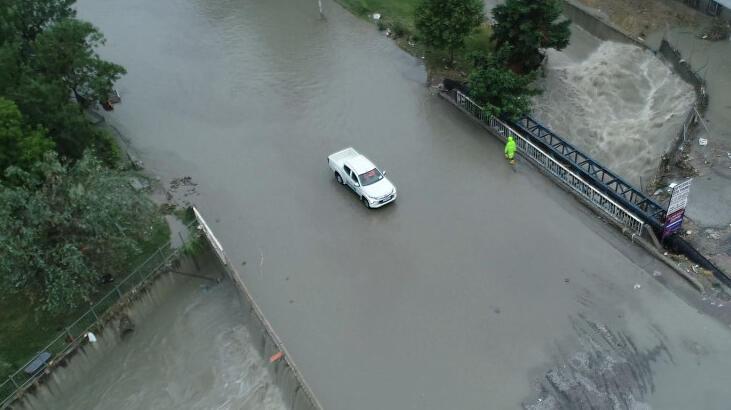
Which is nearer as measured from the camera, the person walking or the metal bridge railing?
the metal bridge railing

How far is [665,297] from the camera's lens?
18578 millimetres

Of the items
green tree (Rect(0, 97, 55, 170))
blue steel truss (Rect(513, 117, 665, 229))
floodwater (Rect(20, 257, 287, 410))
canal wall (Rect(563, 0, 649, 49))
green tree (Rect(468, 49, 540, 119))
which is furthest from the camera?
canal wall (Rect(563, 0, 649, 49))

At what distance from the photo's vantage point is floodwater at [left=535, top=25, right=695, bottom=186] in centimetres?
2641

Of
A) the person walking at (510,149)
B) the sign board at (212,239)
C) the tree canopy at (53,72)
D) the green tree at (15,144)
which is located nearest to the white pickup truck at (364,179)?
the person walking at (510,149)

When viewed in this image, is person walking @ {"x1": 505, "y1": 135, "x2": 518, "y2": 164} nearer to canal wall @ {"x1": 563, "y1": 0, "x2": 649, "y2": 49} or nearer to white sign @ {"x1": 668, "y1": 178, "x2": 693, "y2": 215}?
white sign @ {"x1": 668, "y1": 178, "x2": 693, "y2": 215}

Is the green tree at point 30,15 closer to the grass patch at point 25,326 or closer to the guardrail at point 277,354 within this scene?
the grass patch at point 25,326

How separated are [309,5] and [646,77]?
1966 cm

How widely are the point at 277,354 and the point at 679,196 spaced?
42.8ft

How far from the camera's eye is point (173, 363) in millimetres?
18344

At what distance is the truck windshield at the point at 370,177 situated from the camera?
22266 millimetres

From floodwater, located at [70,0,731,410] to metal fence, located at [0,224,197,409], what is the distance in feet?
8.59

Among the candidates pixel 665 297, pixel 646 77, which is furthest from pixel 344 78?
pixel 665 297

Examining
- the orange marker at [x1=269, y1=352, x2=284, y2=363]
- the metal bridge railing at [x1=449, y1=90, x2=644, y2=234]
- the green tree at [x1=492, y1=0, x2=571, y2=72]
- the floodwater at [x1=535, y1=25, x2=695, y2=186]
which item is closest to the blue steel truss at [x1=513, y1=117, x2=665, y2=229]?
the metal bridge railing at [x1=449, y1=90, x2=644, y2=234]

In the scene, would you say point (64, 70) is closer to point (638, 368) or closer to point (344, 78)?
point (344, 78)
